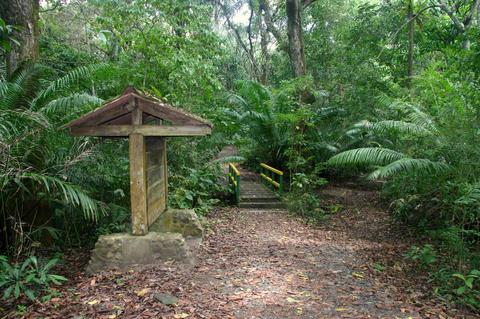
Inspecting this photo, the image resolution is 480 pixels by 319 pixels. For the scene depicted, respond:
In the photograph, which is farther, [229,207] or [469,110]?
[229,207]

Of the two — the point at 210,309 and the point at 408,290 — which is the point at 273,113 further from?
the point at 210,309

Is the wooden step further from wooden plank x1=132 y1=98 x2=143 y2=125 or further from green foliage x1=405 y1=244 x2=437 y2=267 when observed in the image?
wooden plank x1=132 y1=98 x2=143 y2=125

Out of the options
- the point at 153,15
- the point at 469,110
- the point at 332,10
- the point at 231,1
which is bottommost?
the point at 469,110

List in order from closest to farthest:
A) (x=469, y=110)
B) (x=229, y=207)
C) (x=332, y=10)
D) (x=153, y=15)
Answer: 1. (x=469, y=110)
2. (x=153, y=15)
3. (x=229, y=207)
4. (x=332, y=10)

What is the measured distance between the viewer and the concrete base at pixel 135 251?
13.8 ft

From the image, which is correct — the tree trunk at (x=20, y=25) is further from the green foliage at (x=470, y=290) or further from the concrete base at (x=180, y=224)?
the green foliage at (x=470, y=290)

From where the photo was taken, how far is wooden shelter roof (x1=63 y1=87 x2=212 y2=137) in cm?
412

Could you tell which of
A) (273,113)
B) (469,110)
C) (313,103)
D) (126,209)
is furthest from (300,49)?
(126,209)

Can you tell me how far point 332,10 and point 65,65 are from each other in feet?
42.3

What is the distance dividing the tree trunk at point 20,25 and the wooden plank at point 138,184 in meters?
2.59

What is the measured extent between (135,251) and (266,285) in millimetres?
1598

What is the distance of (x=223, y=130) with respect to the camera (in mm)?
8898

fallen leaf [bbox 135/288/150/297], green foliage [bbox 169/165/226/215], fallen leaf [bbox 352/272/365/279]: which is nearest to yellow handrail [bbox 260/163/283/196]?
green foliage [bbox 169/165/226/215]

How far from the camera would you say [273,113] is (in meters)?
10.7
